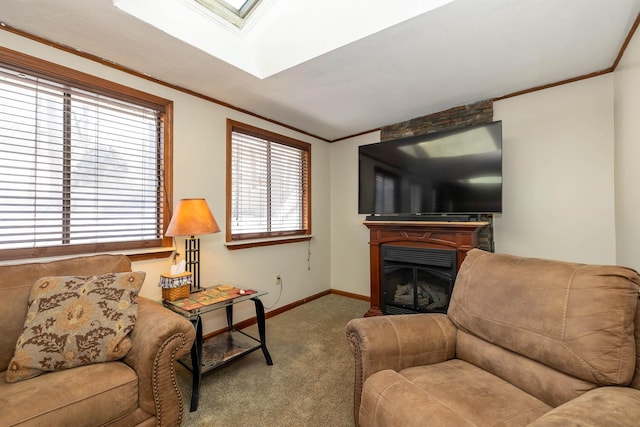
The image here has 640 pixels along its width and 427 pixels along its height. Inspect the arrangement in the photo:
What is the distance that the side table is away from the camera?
178 centimetres

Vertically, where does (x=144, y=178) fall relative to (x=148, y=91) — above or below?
below

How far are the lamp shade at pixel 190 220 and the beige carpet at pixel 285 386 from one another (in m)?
1.06

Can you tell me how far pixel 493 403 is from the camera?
1.07m

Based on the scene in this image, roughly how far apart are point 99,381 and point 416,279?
2.55 meters

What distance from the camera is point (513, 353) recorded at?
1.27 m

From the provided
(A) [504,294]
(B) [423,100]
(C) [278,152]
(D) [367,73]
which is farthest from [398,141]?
(A) [504,294]

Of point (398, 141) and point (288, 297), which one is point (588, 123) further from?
point (288, 297)

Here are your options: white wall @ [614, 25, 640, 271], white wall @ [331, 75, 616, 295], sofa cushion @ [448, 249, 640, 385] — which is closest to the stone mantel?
white wall @ [331, 75, 616, 295]

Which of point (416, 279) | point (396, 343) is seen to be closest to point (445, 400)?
point (396, 343)

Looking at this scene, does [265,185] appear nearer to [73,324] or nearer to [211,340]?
[211,340]

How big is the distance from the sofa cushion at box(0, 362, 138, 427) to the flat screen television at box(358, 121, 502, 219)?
2581 millimetres

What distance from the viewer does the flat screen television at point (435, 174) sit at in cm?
249

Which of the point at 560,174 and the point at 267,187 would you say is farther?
the point at 267,187

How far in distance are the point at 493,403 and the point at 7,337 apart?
223 cm
